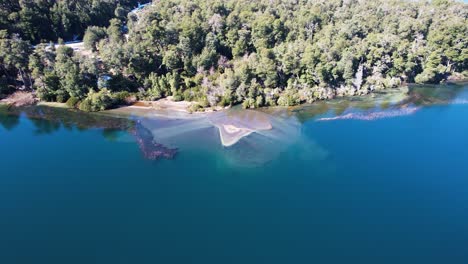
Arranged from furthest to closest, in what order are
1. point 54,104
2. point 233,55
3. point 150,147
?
1. point 233,55
2. point 54,104
3. point 150,147

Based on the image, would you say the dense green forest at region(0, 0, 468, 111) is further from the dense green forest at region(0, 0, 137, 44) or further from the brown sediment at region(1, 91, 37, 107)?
the brown sediment at region(1, 91, 37, 107)

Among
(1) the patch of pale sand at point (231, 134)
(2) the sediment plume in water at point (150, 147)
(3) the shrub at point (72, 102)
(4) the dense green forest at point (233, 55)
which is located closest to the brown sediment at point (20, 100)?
(4) the dense green forest at point (233, 55)

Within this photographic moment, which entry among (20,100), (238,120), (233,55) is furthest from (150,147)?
(20,100)

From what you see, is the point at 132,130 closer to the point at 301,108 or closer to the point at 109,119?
the point at 109,119

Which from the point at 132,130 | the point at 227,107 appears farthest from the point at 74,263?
the point at 227,107

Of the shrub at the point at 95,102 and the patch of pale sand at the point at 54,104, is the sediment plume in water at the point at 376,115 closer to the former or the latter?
the shrub at the point at 95,102

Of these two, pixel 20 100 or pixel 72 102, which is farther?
pixel 20 100

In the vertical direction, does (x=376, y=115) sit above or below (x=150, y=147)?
below

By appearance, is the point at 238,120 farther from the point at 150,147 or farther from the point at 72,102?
the point at 72,102

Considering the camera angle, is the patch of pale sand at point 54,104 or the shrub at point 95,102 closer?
the shrub at point 95,102

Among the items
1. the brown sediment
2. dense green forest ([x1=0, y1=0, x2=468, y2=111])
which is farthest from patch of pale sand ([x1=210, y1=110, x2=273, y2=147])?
the brown sediment
